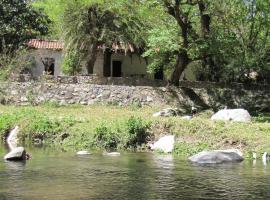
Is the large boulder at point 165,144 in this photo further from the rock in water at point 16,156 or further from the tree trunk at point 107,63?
the tree trunk at point 107,63

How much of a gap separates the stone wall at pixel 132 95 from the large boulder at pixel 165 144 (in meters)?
11.9

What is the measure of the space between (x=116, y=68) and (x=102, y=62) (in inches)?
91.4

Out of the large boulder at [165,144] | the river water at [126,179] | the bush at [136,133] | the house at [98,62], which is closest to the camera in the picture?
the river water at [126,179]

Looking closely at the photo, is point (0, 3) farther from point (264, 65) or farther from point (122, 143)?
point (122, 143)

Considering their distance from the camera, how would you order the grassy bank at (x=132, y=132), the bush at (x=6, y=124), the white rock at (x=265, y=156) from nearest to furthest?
1. the white rock at (x=265, y=156)
2. the grassy bank at (x=132, y=132)
3. the bush at (x=6, y=124)

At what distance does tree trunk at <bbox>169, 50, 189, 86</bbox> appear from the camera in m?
34.9

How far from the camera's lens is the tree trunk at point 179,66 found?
34881 mm

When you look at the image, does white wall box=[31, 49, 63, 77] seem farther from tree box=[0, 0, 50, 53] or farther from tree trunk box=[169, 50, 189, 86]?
tree trunk box=[169, 50, 189, 86]

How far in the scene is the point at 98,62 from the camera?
51.5 metres

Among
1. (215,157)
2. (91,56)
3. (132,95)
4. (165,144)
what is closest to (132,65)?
(91,56)

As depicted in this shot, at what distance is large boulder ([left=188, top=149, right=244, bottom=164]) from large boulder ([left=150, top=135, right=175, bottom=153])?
2288mm

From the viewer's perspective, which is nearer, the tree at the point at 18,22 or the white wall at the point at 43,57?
the tree at the point at 18,22

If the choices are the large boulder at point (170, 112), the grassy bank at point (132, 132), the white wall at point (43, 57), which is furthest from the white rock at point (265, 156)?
the white wall at point (43, 57)

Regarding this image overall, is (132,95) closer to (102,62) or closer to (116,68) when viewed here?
(102,62)
